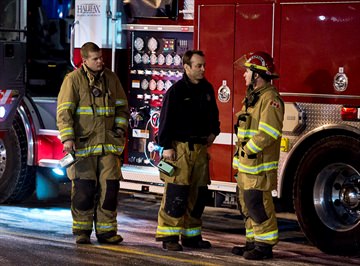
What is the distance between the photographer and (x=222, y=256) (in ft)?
27.1

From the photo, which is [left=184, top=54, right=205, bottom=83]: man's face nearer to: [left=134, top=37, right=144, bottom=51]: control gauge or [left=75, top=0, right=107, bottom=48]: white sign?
[left=134, top=37, right=144, bottom=51]: control gauge

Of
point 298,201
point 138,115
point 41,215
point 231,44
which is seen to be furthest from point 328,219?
point 41,215

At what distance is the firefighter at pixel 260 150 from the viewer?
311 inches

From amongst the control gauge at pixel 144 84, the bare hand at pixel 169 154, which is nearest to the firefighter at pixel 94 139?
the bare hand at pixel 169 154

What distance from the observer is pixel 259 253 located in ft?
26.6

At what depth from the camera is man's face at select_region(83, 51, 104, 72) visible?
8.68m

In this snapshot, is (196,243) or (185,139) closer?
(185,139)

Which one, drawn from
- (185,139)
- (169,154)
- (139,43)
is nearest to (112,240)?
(169,154)

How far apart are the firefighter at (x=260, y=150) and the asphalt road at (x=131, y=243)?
257mm

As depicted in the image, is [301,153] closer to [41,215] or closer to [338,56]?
[338,56]

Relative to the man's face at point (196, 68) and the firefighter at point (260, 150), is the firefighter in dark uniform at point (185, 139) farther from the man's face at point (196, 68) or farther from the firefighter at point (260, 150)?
the firefighter at point (260, 150)

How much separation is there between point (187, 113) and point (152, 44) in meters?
2.04

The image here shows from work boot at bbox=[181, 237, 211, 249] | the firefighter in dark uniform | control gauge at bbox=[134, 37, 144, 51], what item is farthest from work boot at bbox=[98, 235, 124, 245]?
control gauge at bbox=[134, 37, 144, 51]

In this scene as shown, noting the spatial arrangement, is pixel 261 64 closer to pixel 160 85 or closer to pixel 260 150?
pixel 260 150
